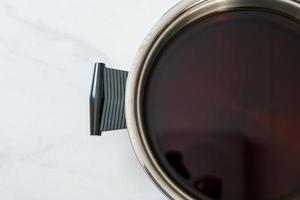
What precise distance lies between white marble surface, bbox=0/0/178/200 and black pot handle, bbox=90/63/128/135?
96 millimetres

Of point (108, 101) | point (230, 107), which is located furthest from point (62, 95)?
point (230, 107)

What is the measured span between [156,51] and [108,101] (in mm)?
89

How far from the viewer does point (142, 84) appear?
2.36ft

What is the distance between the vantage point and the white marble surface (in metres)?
0.85

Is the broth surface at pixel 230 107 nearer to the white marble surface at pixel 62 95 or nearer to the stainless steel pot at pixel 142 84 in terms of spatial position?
the stainless steel pot at pixel 142 84

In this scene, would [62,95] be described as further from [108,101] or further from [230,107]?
[230,107]

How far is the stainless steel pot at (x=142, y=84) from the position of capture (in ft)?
2.29

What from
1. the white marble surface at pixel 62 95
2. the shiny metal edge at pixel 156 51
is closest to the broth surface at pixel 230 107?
the shiny metal edge at pixel 156 51

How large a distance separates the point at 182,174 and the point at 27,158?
0.89ft

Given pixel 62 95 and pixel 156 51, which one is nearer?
pixel 156 51

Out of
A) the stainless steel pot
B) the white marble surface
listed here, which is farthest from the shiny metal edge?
the white marble surface

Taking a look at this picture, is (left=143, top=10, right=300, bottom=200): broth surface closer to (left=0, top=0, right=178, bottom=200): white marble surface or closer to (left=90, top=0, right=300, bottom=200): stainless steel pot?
(left=90, top=0, right=300, bottom=200): stainless steel pot

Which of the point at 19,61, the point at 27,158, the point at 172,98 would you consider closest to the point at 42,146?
the point at 27,158

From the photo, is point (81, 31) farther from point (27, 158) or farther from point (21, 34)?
point (27, 158)
